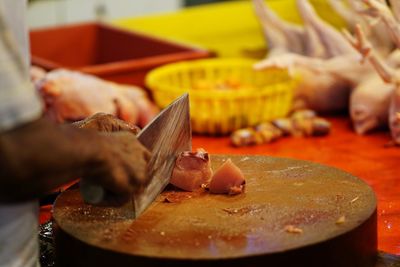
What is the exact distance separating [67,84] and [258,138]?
62cm

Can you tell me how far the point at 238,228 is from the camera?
4.11 feet

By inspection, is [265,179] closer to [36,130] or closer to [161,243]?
[161,243]

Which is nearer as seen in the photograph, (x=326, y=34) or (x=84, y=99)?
(x=84, y=99)

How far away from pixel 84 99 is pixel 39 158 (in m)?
1.50

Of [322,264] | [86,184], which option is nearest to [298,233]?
[322,264]

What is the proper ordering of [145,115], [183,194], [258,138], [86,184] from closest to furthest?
[86,184]
[183,194]
[258,138]
[145,115]

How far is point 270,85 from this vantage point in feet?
8.39

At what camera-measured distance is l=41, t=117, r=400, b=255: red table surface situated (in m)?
1.92

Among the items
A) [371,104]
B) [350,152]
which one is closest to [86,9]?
[371,104]

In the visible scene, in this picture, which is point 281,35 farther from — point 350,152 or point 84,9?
point 84,9

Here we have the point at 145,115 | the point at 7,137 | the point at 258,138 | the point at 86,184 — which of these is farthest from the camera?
the point at 145,115

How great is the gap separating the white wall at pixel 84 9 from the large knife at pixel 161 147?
340 cm

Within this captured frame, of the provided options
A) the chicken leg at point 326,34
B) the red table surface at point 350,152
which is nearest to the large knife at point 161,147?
the red table surface at point 350,152

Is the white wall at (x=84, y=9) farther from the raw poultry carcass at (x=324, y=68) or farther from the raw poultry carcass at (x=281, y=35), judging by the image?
the raw poultry carcass at (x=324, y=68)
